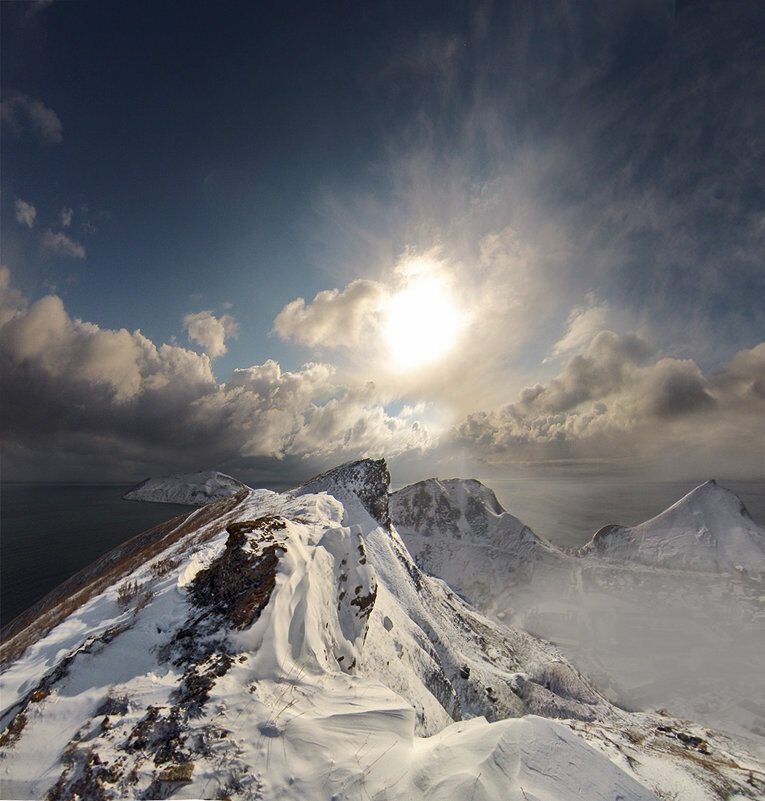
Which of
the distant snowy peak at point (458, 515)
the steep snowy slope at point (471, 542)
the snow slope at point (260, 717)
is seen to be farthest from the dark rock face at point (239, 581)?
the distant snowy peak at point (458, 515)

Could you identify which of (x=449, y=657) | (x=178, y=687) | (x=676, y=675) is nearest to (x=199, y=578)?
(x=178, y=687)

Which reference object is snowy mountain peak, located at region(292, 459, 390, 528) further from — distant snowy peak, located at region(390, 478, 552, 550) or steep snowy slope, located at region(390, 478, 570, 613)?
distant snowy peak, located at region(390, 478, 552, 550)

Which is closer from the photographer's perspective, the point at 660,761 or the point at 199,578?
the point at 199,578

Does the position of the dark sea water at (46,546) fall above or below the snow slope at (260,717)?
below

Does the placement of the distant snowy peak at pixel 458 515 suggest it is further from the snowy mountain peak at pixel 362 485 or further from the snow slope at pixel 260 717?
the snow slope at pixel 260 717

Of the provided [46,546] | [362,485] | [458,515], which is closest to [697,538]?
[458,515]

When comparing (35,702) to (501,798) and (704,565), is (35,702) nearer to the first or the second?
(501,798)
